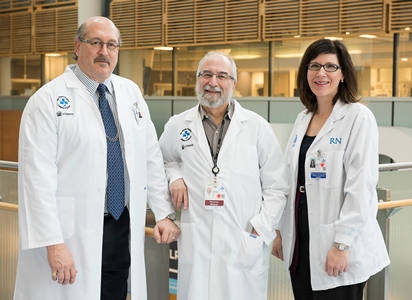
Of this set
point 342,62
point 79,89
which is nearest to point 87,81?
point 79,89

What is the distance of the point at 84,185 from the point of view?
9.25ft

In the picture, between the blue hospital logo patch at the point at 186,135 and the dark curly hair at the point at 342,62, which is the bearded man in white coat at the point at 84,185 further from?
the dark curly hair at the point at 342,62

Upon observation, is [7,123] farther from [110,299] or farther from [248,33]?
[110,299]

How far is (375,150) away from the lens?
9.57 ft

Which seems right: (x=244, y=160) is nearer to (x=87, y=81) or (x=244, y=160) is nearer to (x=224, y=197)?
(x=224, y=197)

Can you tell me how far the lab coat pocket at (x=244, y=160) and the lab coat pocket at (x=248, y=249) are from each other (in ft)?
1.01

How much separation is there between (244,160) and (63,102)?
93cm

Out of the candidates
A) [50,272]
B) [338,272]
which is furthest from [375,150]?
[50,272]

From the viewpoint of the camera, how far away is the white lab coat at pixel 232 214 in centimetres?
306

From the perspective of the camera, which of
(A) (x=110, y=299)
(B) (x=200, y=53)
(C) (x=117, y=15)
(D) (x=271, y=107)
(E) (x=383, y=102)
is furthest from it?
(C) (x=117, y=15)

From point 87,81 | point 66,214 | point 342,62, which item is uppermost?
point 342,62

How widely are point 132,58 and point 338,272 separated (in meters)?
11.9

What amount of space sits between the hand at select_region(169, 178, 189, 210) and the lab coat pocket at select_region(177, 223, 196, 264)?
102 millimetres

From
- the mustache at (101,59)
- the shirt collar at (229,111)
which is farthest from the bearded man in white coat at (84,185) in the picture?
the shirt collar at (229,111)
